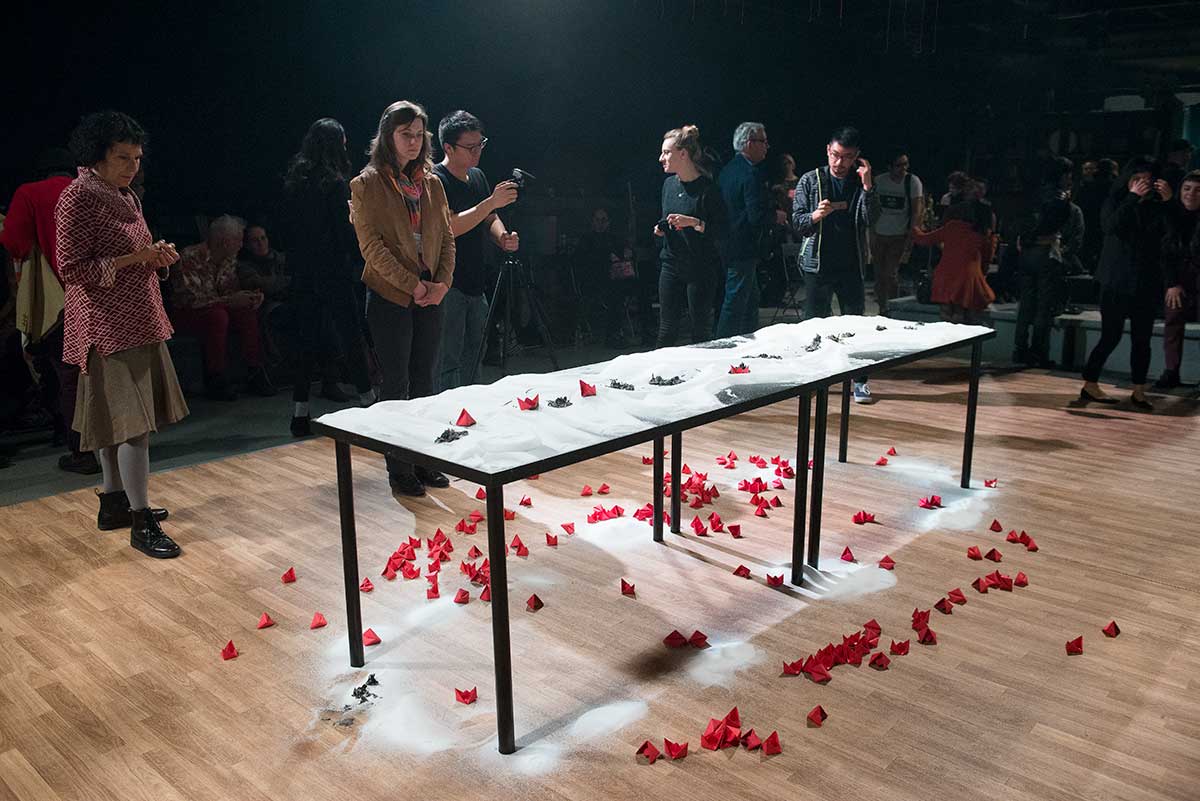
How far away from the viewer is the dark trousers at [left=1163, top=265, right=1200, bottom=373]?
5.38 metres

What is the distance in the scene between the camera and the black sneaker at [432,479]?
3.84 m

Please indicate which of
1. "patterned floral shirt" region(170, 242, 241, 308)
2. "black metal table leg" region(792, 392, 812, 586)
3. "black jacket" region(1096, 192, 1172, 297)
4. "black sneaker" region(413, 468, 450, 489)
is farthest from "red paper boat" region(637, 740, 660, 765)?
"patterned floral shirt" region(170, 242, 241, 308)

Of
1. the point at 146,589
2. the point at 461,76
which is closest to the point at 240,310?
the point at 461,76

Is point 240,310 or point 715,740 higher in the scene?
point 240,310

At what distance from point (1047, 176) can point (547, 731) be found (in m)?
5.43

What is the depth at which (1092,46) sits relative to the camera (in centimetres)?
1058

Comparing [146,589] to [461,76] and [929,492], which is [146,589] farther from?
[461,76]

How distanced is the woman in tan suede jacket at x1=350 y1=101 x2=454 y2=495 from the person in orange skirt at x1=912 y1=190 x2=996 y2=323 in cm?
393

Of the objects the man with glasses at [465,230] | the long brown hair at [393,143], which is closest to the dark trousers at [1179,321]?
the man with glasses at [465,230]

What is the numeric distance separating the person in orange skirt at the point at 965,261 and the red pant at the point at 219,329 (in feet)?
14.6

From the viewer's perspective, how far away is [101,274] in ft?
9.40

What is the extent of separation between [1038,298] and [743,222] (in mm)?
2514

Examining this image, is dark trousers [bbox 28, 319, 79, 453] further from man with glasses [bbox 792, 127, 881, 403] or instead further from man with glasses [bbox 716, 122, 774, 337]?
man with glasses [bbox 792, 127, 881, 403]

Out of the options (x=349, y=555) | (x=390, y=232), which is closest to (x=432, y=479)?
(x=390, y=232)
